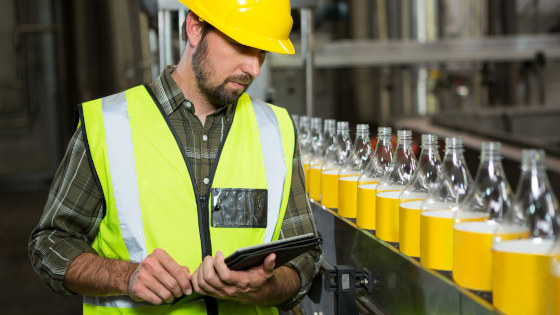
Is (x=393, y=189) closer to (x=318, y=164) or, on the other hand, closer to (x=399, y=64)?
(x=318, y=164)

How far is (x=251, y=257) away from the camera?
44.5 inches

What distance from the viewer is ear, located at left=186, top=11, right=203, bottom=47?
1.47 meters

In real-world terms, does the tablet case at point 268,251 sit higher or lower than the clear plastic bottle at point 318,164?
lower

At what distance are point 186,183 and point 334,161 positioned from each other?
0.65m

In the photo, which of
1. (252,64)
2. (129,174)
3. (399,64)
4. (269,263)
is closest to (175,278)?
(269,263)

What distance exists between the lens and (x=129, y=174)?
1385 millimetres

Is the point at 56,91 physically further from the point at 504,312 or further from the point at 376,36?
the point at 504,312

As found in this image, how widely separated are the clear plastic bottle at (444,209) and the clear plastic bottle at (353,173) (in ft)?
1.20

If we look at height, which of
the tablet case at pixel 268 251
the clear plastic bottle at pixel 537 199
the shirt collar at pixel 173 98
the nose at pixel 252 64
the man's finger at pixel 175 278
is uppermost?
the nose at pixel 252 64

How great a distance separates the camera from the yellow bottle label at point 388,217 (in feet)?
4.32

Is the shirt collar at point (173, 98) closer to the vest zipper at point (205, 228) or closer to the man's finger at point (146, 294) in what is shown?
the vest zipper at point (205, 228)

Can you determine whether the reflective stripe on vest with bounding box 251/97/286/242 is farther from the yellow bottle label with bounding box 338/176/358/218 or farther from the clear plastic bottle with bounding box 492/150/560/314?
the clear plastic bottle with bounding box 492/150/560/314

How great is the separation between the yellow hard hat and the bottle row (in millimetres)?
354

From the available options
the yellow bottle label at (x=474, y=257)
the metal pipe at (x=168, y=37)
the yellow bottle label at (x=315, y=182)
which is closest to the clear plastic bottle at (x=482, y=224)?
the yellow bottle label at (x=474, y=257)
